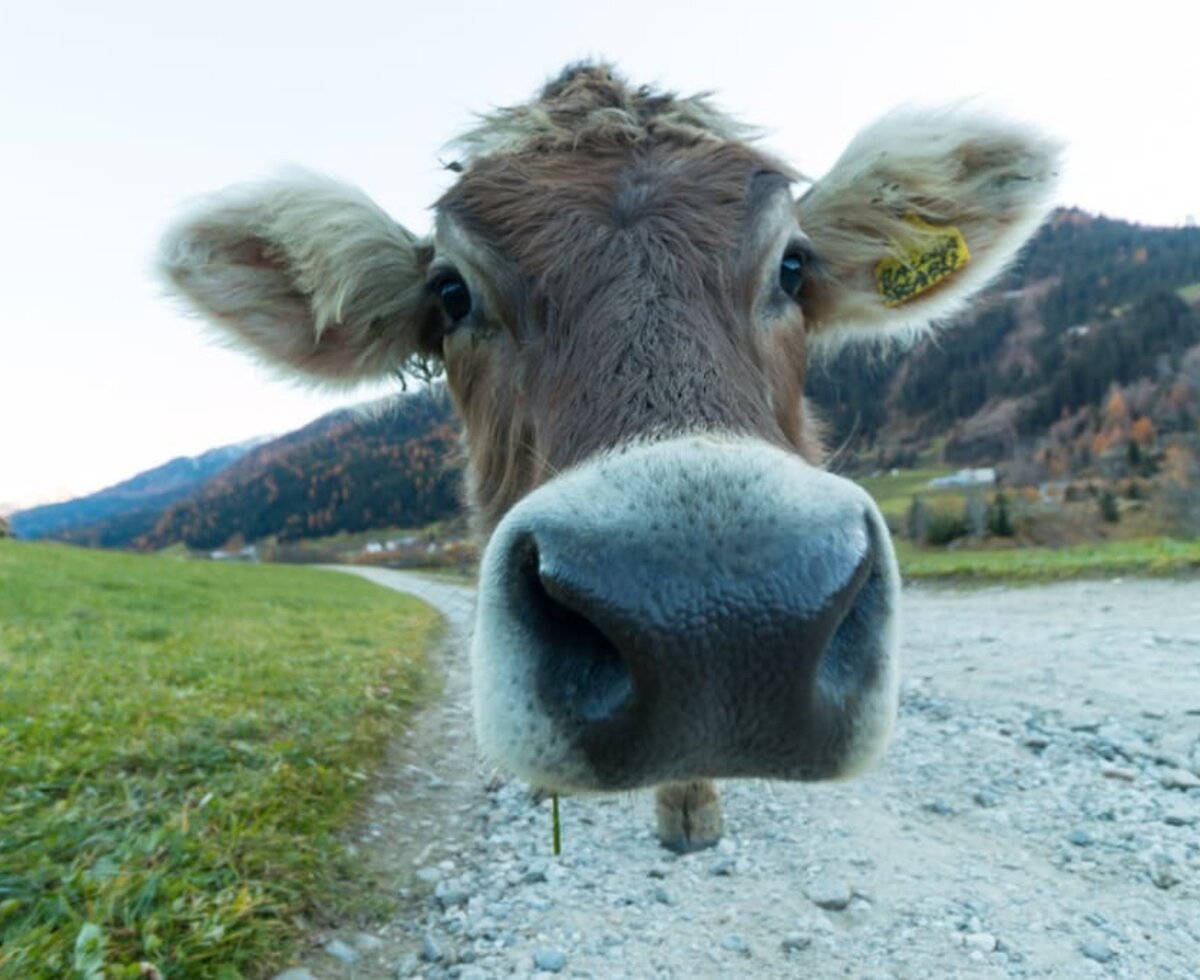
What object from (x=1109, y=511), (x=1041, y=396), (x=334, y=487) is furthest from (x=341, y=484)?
(x=1041, y=396)

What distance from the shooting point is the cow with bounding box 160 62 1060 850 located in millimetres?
1659

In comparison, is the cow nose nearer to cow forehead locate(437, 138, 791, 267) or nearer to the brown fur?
the brown fur

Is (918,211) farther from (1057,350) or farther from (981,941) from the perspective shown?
(1057,350)

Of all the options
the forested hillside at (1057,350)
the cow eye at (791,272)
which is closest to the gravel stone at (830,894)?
the cow eye at (791,272)

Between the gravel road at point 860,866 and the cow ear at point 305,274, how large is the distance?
105 inches

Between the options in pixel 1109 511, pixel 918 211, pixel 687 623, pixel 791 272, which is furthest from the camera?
pixel 1109 511

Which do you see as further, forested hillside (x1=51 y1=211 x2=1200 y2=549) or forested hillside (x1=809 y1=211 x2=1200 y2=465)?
forested hillside (x1=809 y1=211 x2=1200 y2=465)

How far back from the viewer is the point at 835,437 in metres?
5.16

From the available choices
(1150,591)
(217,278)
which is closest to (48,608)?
(217,278)

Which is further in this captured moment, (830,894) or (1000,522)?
(1000,522)

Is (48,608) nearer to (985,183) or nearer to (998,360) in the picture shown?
(985,183)

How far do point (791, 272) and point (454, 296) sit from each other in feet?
4.61

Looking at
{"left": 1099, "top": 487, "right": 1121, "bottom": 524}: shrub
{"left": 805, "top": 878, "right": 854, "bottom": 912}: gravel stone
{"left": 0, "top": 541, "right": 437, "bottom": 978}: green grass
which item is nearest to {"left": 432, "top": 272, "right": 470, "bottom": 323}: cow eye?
{"left": 0, "top": 541, "right": 437, "bottom": 978}: green grass

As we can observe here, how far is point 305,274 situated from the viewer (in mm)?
4105
